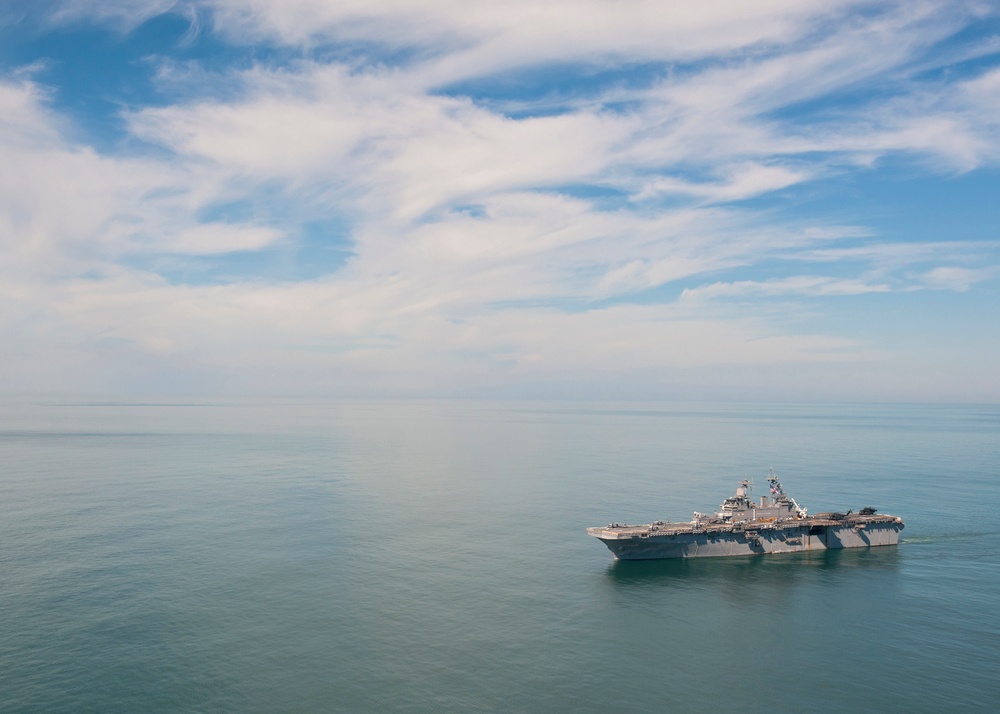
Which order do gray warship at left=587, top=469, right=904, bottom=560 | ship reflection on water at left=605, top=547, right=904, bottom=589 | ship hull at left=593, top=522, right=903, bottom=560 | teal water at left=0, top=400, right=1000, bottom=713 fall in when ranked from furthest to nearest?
gray warship at left=587, top=469, right=904, bottom=560, ship hull at left=593, top=522, right=903, bottom=560, ship reflection on water at left=605, top=547, right=904, bottom=589, teal water at left=0, top=400, right=1000, bottom=713

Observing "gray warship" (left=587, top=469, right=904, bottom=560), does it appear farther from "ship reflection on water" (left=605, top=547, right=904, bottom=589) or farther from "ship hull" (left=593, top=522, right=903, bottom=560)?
"ship reflection on water" (left=605, top=547, right=904, bottom=589)

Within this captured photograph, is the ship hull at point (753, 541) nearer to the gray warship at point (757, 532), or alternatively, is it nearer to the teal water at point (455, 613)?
the gray warship at point (757, 532)

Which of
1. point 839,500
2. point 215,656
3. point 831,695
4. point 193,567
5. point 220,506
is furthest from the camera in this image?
point 839,500

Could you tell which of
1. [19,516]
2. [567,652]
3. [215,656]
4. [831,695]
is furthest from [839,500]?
[19,516]

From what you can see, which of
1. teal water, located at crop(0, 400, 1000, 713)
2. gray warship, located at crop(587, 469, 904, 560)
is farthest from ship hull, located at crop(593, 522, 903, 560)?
teal water, located at crop(0, 400, 1000, 713)

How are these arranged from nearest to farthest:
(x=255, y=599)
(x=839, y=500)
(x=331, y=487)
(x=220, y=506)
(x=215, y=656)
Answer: (x=215, y=656) < (x=255, y=599) < (x=220, y=506) < (x=839, y=500) < (x=331, y=487)

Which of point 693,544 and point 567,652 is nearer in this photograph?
A: point 567,652

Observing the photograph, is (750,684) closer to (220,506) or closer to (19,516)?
(220,506)

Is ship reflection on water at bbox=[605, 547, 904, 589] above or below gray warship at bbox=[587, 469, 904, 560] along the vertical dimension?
below

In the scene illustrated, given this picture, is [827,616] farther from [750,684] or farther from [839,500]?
[839,500]
